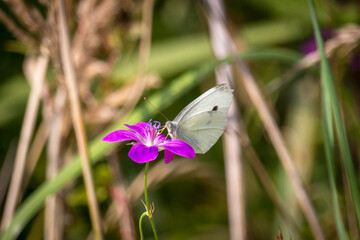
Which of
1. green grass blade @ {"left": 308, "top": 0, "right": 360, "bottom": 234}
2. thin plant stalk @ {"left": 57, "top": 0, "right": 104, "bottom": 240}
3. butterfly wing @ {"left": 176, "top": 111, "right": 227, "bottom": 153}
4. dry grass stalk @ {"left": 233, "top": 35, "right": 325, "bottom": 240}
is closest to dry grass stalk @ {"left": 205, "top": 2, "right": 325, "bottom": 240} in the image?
dry grass stalk @ {"left": 233, "top": 35, "right": 325, "bottom": 240}

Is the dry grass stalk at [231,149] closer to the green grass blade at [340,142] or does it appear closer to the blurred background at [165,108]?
the blurred background at [165,108]

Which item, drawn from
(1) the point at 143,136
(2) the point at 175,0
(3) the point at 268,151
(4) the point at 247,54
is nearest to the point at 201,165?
(3) the point at 268,151

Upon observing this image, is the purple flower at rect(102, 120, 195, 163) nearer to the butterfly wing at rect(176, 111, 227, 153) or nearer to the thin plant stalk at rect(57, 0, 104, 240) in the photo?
the butterfly wing at rect(176, 111, 227, 153)

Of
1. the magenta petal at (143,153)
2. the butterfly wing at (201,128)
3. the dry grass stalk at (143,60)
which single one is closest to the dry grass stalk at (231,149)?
the dry grass stalk at (143,60)

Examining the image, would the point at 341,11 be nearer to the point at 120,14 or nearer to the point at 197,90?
the point at 197,90

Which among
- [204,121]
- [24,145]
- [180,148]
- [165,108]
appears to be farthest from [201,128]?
[165,108]
